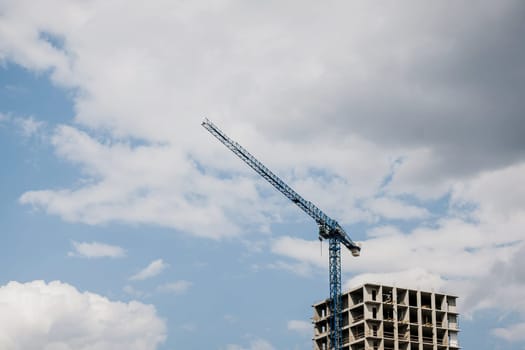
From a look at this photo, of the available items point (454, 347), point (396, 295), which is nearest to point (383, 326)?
point (396, 295)

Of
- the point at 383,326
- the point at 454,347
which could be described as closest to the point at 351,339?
the point at 383,326

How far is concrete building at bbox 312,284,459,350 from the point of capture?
185375 mm

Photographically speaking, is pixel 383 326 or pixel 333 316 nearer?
pixel 383 326

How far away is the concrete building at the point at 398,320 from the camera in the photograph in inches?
7298

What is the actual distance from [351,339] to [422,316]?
18378 mm

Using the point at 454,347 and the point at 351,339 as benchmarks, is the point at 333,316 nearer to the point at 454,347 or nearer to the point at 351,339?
the point at 351,339

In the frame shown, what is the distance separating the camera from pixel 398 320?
18762 cm

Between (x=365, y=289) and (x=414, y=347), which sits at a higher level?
(x=365, y=289)

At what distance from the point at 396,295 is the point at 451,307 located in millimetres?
16175

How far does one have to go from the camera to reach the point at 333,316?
648 feet

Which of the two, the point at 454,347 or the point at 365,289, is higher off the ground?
the point at 365,289

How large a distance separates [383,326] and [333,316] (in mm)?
16116

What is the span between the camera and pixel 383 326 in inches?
7303

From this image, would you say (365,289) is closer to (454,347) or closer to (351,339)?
(351,339)
